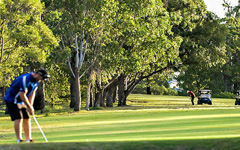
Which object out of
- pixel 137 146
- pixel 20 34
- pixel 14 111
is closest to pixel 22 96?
pixel 14 111

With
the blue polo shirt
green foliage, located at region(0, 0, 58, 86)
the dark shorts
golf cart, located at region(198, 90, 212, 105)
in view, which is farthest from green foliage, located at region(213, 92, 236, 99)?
the blue polo shirt

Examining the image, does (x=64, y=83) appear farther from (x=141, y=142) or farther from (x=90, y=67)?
(x=141, y=142)

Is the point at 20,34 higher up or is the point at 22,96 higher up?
the point at 20,34

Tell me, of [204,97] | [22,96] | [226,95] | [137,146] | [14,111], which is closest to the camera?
[137,146]

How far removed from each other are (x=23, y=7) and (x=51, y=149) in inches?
1217

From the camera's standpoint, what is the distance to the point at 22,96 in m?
12.8

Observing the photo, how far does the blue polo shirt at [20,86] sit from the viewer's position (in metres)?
12.8

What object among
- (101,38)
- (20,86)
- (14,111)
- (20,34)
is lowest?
(14,111)

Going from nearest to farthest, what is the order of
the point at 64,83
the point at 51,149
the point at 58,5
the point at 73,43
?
the point at 51,149 → the point at 58,5 → the point at 73,43 → the point at 64,83

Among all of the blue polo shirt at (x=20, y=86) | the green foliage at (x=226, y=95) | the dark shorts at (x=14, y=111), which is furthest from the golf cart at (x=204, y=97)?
the blue polo shirt at (x=20, y=86)

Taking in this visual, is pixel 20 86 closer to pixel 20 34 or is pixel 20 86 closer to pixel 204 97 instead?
pixel 20 34

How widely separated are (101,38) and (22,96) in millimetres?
32206

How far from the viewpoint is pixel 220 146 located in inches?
376

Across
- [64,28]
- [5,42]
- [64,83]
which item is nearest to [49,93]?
[64,83]
